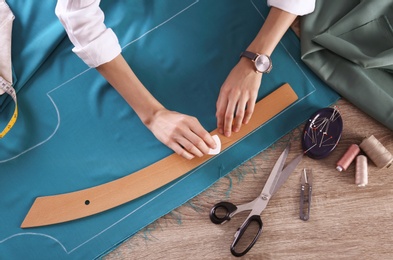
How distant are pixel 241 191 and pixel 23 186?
0.45 metres

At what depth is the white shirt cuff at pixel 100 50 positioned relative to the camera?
79 cm

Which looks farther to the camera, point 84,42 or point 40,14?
point 40,14

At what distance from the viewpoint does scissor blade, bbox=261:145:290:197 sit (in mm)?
875

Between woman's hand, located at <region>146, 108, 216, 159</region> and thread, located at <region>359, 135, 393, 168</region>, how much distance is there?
32cm

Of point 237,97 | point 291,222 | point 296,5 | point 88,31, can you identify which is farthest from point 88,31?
point 291,222

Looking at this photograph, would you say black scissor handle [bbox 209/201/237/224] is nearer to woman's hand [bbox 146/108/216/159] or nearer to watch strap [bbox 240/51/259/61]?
woman's hand [bbox 146/108/216/159]

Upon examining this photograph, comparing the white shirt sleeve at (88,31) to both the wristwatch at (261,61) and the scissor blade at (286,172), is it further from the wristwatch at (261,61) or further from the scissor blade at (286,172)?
the scissor blade at (286,172)

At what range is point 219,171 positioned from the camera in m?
0.90

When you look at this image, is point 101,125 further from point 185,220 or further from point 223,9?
point 223,9

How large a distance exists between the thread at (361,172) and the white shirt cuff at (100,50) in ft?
1.78

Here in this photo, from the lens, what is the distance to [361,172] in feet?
2.89

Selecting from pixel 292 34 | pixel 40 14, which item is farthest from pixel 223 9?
pixel 40 14

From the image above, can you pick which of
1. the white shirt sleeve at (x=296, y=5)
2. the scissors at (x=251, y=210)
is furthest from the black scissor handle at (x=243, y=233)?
the white shirt sleeve at (x=296, y=5)

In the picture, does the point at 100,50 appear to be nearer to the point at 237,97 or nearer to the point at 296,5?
the point at 237,97
